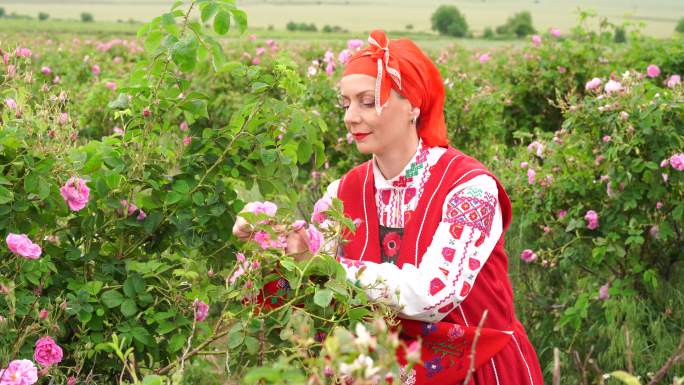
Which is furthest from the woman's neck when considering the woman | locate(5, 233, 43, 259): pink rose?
locate(5, 233, 43, 259): pink rose

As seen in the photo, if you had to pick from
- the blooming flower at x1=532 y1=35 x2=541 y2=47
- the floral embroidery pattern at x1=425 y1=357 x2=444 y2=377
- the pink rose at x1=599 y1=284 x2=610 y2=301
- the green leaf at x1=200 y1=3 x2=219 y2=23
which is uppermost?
the green leaf at x1=200 y1=3 x2=219 y2=23

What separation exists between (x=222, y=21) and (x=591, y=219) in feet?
6.94

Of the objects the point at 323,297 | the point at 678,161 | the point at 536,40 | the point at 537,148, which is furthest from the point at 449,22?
the point at 323,297

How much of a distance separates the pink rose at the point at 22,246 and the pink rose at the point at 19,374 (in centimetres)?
30

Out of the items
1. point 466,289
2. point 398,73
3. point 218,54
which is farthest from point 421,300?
point 218,54

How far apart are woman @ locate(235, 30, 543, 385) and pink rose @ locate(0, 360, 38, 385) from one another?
0.70 metres

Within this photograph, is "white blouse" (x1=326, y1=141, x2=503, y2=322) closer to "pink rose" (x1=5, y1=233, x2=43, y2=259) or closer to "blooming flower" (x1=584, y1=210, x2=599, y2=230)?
"pink rose" (x1=5, y1=233, x2=43, y2=259)

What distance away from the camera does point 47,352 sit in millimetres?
2229

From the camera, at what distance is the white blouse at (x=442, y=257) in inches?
84.3

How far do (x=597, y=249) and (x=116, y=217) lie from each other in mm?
2090

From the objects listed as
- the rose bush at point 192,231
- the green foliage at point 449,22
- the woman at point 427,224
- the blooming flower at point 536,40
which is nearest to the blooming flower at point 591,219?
the rose bush at point 192,231

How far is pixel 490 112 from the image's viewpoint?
546cm

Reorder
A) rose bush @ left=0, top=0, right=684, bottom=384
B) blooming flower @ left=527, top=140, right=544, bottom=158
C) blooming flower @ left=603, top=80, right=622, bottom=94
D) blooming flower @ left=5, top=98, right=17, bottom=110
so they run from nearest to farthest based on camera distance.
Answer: rose bush @ left=0, top=0, right=684, bottom=384, blooming flower @ left=5, top=98, right=17, bottom=110, blooming flower @ left=603, top=80, right=622, bottom=94, blooming flower @ left=527, top=140, right=544, bottom=158

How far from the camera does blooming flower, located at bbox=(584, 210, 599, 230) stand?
3.83 m
